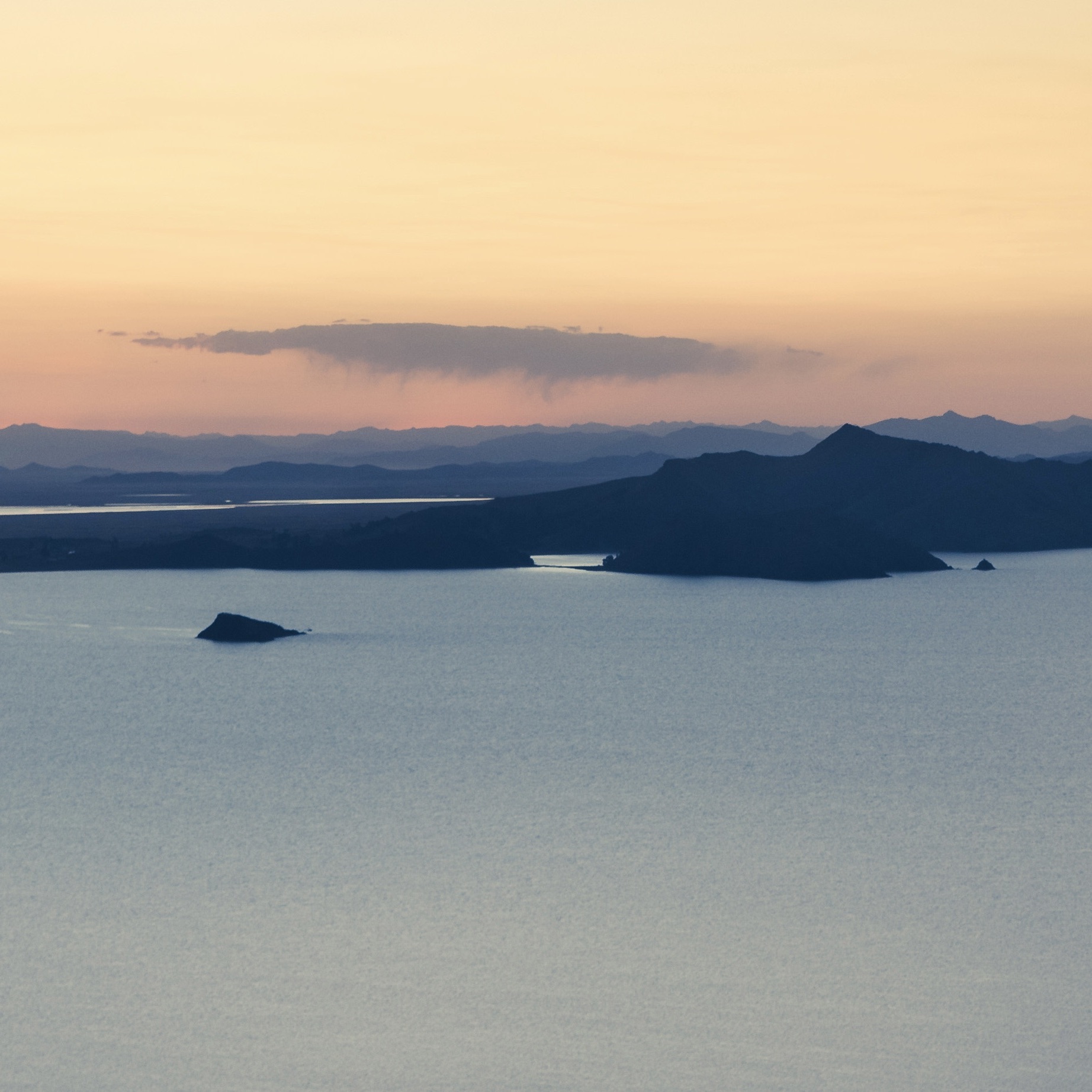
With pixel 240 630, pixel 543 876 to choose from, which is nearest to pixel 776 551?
pixel 240 630

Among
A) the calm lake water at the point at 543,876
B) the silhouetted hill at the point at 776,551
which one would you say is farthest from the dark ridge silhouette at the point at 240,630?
the silhouetted hill at the point at 776,551

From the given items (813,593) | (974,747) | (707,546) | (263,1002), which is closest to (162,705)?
(974,747)

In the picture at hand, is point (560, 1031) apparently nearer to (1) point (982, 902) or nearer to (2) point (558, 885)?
(2) point (558, 885)

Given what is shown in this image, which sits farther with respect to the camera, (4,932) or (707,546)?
(707,546)

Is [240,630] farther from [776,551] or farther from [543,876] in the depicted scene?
[776,551]

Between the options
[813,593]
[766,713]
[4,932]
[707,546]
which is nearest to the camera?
[4,932]

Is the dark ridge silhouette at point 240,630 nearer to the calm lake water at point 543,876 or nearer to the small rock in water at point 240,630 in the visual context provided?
the small rock in water at point 240,630

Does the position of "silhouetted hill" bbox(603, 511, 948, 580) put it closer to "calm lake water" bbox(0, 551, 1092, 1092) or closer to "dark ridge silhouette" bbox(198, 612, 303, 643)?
"calm lake water" bbox(0, 551, 1092, 1092)

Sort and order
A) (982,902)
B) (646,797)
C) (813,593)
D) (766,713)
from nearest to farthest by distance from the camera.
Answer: (982,902), (646,797), (766,713), (813,593)
